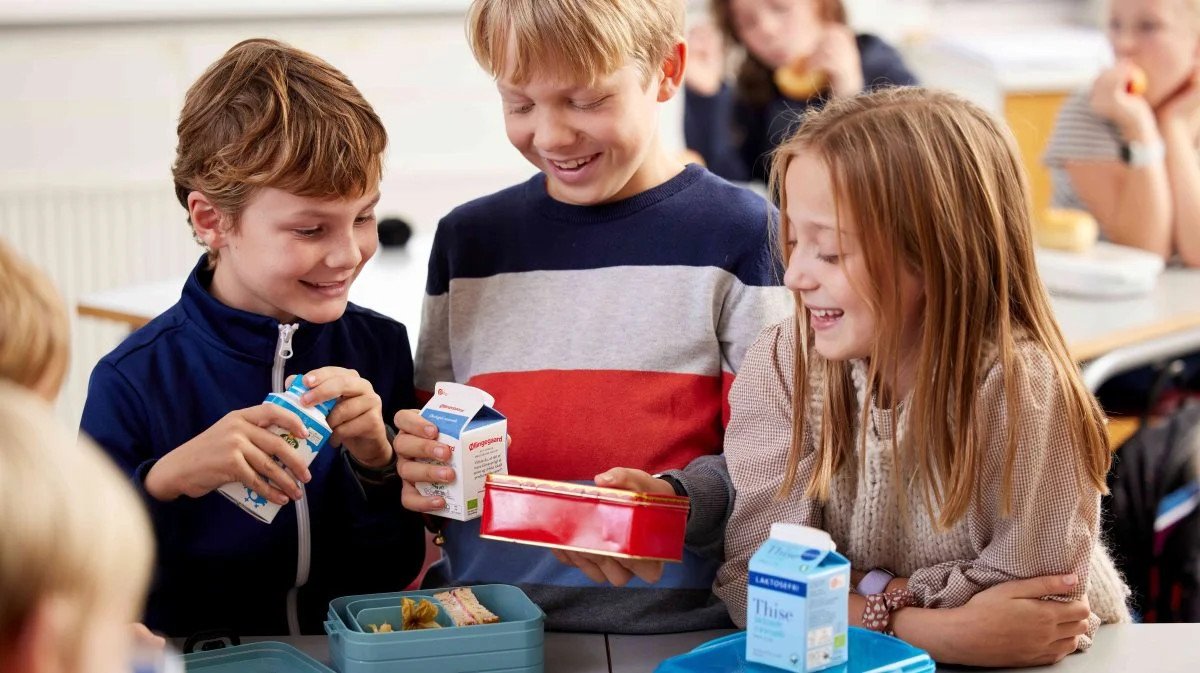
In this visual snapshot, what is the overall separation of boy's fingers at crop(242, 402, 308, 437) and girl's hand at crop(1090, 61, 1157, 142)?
268 cm

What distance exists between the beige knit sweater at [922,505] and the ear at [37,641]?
0.94 meters

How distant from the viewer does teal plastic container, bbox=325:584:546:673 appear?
1.38 metres

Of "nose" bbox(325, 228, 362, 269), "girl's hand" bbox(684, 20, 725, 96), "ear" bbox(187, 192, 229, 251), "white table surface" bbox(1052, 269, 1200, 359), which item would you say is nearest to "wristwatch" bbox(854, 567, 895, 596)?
"nose" bbox(325, 228, 362, 269)

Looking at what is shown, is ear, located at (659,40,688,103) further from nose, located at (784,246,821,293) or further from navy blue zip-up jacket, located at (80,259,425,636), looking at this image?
navy blue zip-up jacket, located at (80,259,425,636)

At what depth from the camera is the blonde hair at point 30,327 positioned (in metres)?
1.07

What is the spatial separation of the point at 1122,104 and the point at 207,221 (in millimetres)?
2600

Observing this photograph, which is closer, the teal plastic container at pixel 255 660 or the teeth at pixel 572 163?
the teal plastic container at pixel 255 660

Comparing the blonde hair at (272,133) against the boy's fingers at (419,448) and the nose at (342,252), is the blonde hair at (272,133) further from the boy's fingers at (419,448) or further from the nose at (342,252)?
the boy's fingers at (419,448)

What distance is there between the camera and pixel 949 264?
1466 millimetres

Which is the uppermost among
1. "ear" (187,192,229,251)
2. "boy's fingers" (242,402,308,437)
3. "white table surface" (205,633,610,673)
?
"ear" (187,192,229,251)

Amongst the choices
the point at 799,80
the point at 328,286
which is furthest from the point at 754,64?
the point at 328,286

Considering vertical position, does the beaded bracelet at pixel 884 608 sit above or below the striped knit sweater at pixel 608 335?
below

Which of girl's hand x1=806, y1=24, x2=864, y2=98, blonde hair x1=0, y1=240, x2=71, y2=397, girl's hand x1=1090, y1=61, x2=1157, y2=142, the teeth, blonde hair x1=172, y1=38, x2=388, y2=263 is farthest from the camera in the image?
girl's hand x1=806, y1=24, x2=864, y2=98

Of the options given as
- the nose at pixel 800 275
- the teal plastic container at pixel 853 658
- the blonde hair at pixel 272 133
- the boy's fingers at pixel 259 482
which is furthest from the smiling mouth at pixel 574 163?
the teal plastic container at pixel 853 658
